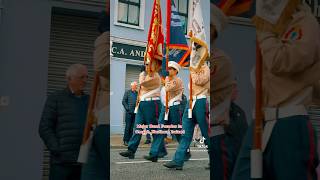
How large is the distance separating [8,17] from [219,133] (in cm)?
123

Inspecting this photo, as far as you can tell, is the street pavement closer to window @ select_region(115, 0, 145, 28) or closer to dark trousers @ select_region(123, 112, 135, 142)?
dark trousers @ select_region(123, 112, 135, 142)

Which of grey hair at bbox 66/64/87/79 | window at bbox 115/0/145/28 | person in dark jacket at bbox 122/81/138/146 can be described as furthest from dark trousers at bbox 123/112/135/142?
window at bbox 115/0/145/28

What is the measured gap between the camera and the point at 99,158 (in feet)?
6.80

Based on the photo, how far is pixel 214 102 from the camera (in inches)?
92.0

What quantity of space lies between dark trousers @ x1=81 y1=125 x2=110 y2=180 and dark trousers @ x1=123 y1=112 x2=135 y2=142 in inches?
3.4

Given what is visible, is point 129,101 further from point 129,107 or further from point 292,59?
point 292,59

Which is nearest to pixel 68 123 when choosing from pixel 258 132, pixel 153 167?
pixel 153 167

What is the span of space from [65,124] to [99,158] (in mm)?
233

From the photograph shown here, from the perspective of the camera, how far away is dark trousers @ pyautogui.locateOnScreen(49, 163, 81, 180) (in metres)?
2.04

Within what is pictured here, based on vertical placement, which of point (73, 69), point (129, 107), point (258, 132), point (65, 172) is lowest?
point (65, 172)

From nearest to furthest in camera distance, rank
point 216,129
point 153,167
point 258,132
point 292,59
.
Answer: point 292,59 → point 258,132 → point 153,167 → point 216,129

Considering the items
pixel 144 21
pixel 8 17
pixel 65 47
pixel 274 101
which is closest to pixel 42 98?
pixel 65 47

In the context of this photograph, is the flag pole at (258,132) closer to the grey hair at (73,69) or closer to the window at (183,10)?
the window at (183,10)

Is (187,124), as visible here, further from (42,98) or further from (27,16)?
(27,16)
